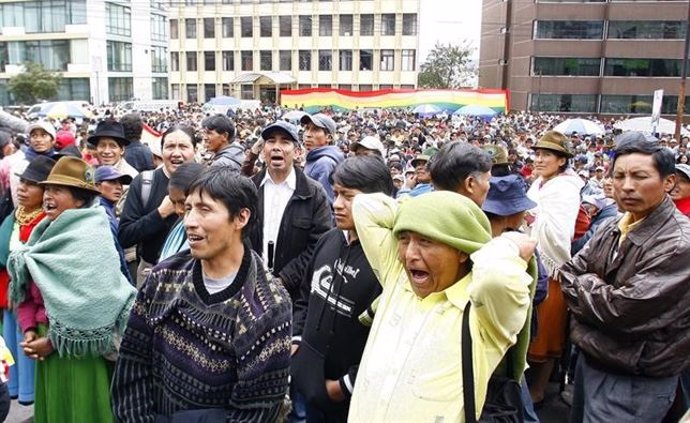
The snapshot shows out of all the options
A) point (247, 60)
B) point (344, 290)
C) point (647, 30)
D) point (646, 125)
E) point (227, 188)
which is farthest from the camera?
point (247, 60)

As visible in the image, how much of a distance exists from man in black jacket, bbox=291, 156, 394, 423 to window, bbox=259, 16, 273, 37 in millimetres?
55465

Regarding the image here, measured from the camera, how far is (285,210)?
3.62 m

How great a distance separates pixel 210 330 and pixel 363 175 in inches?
43.6

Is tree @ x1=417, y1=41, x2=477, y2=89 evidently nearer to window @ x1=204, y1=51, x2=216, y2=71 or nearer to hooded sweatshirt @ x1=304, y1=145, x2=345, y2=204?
window @ x1=204, y1=51, x2=216, y2=71

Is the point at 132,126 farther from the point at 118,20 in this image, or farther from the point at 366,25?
the point at 118,20

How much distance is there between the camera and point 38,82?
45.2 meters

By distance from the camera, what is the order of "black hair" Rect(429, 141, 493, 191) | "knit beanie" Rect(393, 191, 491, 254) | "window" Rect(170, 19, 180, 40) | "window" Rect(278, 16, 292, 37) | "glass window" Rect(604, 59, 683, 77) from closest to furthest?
1. "knit beanie" Rect(393, 191, 491, 254)
2. "black hair" Rect(429, 141, 493, 191)
3. "glass window" Rect(604, 59, 683, 77)
4. "window" Rect(278, 16, 292, 37)
5. "window" Rect(170, 19, 180, 40)

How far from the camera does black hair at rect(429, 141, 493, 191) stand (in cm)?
292

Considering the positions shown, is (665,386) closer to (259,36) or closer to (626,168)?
(626,168)

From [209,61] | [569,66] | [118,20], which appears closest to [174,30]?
[209,61]

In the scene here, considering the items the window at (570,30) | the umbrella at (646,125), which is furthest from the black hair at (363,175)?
the window at (570,30)

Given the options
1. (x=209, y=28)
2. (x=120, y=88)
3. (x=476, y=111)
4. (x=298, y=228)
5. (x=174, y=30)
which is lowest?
(x=298, y=228)

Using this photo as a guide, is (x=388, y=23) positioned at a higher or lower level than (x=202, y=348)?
higher

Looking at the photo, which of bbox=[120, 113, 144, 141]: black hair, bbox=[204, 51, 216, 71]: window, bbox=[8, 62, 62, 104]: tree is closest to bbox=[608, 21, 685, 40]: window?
bbox=[204, 51, 216, 71]: window
